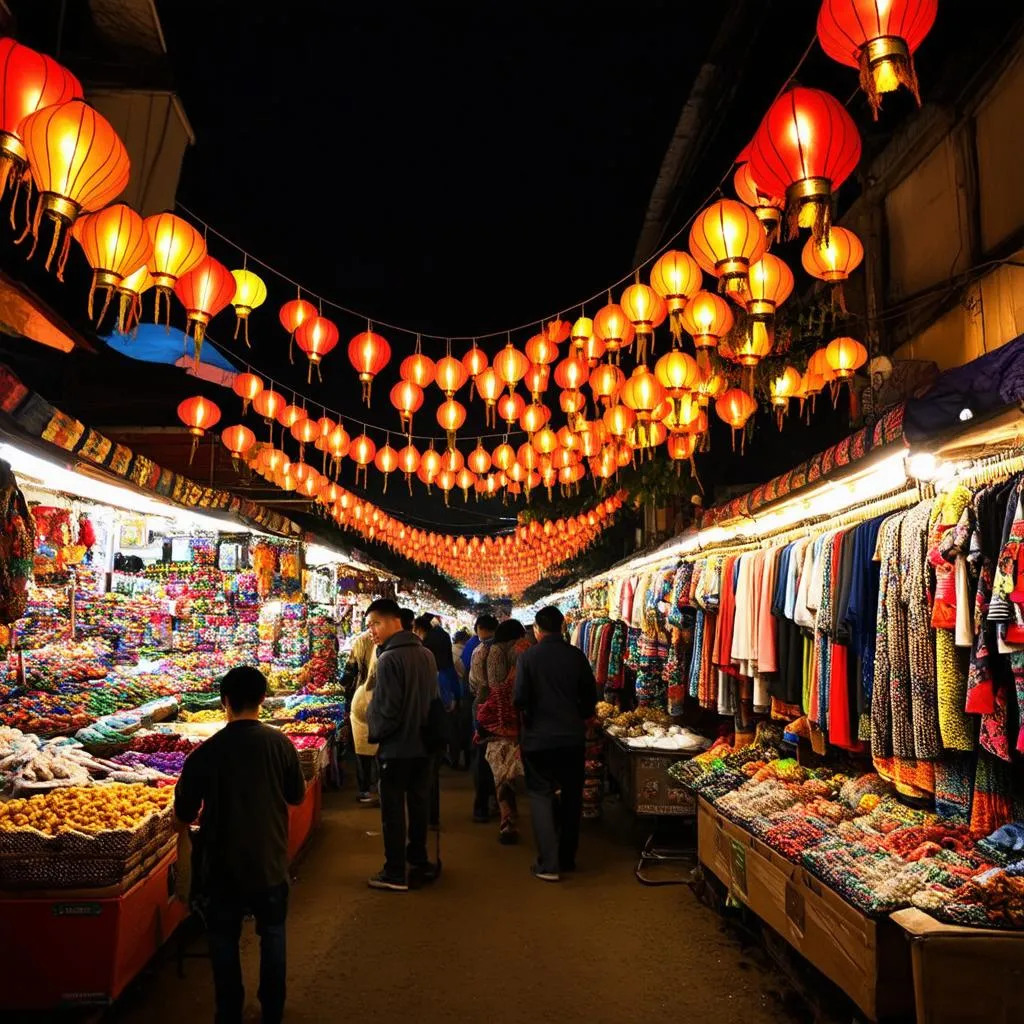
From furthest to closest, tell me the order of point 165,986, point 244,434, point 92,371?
point 92,371
point 244,434
point 165,986

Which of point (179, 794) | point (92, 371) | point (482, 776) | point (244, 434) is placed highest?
point (92, 371)

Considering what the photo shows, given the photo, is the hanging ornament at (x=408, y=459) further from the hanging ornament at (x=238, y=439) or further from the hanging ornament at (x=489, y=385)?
the hanging ornament at (x=489, y=385)

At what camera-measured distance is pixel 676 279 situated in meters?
6.39

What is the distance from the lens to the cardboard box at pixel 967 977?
3305 millimetres

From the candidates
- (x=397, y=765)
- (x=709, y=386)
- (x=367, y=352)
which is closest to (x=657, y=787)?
(x=397, y=765)

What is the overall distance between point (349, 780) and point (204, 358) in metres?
6.07

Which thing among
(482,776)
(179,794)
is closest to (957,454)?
(179,794)

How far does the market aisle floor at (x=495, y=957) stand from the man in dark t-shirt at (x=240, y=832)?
0.69m

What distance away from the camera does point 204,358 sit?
10.8 meters

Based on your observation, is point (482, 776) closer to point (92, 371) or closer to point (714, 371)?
point (714, 371)

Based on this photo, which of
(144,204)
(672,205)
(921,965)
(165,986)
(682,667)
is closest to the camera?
(921,965)

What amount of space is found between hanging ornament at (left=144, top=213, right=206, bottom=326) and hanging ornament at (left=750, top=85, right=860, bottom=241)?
3.55 meters

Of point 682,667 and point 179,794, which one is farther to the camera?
point 682,667

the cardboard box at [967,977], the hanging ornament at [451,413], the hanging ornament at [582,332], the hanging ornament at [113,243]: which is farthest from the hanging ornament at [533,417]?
the cardboard box at [967,977]
